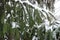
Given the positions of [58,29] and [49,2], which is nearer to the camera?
[58,29]

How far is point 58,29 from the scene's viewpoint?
206 cm

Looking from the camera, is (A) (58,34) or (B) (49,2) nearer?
(A) (58,34)

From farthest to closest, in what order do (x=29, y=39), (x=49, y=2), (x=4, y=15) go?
(x=49, y=2)
(x=29, y=39)
(x=4, y=15)

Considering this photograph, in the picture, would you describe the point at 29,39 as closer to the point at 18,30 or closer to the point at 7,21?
the point at 18,30

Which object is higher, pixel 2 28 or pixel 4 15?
pixel 4 15

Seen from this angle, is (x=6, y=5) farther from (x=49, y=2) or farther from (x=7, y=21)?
(x=49, y=2)

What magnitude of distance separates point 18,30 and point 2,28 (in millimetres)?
186

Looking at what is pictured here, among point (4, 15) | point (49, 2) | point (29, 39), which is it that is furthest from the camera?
point (49, 2)

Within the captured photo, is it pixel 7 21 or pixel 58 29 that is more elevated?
pixel 7 21

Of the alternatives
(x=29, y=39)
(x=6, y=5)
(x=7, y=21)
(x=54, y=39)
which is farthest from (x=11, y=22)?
(x=54, y=39)

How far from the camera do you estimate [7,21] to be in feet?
6.65

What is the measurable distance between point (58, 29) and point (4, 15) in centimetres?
64

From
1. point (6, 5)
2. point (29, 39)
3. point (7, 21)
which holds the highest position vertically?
point (6, 5)

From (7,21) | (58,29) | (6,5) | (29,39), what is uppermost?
(6,5)
